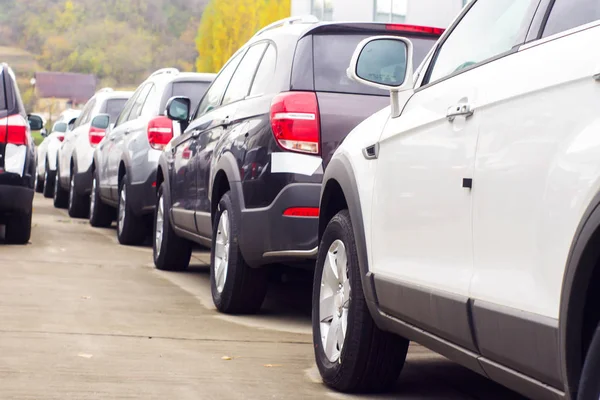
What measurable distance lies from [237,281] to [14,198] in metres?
4.48

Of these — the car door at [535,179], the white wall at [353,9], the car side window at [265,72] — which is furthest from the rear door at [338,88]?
the white wall at [353,9]

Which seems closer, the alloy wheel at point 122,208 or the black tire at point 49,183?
the alloy wheel at point 122,208

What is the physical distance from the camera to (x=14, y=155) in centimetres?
1089

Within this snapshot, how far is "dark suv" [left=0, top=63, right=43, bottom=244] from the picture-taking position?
10.8m

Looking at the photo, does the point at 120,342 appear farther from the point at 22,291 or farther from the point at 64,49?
the point at 64,49

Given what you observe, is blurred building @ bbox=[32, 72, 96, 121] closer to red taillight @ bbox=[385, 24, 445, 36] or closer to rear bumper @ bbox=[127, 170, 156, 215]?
rear bumper @ bbox=[127, 170, 156, 215]

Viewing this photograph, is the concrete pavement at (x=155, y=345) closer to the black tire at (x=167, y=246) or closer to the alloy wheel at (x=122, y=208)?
the black tire at (x=167, y=246)

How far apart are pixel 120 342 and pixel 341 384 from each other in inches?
63.5

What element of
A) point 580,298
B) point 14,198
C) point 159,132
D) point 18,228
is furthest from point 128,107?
point 580,298

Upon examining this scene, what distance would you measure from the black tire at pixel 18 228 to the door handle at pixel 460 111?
8107 millimetres

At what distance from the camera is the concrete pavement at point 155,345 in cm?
502

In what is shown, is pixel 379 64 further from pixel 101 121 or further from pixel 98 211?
pixel 101 121

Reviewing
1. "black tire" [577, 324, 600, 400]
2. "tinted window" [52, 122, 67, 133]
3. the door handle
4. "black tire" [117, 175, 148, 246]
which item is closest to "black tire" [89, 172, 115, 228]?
"black tire" [117, 175, 148, 246]

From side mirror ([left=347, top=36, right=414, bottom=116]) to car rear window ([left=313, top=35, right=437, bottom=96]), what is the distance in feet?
5.02
